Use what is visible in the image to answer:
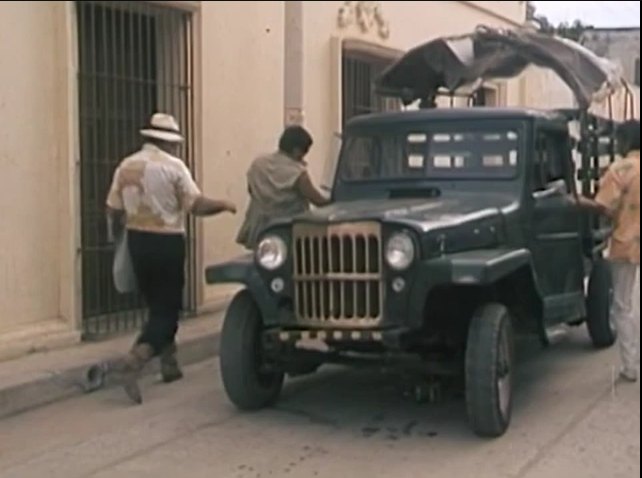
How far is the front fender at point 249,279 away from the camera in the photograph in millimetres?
6895

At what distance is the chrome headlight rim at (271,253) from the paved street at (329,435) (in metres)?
1.04

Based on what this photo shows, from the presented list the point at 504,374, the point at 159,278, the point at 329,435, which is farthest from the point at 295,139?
the point at 504,374

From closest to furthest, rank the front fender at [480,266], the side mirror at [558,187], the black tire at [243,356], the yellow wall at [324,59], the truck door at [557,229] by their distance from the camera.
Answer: the front fender at [480,266] < the black tire at [243,356] < the truck door at [557,229] < the side mirror at [558,187] < the yellow wall at [324,59]

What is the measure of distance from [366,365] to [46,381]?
2377 millimetres

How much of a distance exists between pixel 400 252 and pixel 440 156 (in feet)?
5.38

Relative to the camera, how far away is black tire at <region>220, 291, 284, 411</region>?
7.21 metres

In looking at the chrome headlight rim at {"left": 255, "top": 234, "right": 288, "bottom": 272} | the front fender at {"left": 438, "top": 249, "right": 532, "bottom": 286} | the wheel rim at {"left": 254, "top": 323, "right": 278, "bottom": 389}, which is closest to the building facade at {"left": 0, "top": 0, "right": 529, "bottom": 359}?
the wheel rim at {"left": 254, "top": 323, "right": 278, "bottom": 389}

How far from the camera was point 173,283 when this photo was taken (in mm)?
7906

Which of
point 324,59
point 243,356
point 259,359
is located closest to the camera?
point 243,356

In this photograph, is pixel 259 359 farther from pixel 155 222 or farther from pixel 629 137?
pixel 629 137

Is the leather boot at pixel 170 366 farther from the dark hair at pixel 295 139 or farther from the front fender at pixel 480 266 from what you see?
the front fender at pixel 480 266

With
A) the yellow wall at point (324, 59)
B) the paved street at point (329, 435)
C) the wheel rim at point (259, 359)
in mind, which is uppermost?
the yellow wall at point (324, 59)

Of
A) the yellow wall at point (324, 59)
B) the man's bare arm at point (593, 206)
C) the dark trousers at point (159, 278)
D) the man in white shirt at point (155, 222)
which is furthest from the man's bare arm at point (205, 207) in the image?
the yellow wall at point (324, 59)

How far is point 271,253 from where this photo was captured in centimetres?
687
